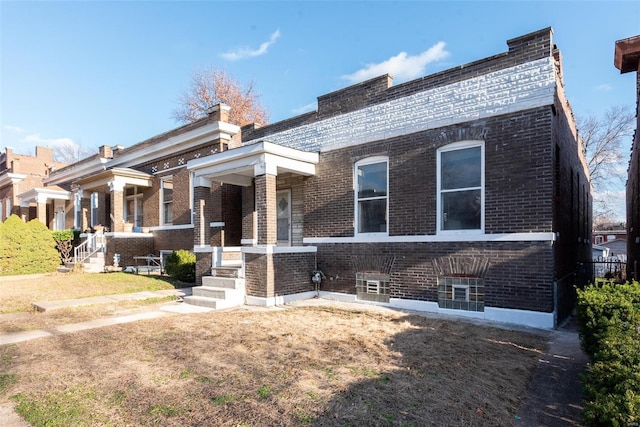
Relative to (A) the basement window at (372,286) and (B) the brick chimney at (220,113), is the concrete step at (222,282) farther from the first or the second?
(B) the brick chimney at (220,113)

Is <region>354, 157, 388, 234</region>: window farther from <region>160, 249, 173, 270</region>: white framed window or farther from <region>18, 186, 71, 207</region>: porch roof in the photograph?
<region>18, 186, 71, 207</region>: porch roof

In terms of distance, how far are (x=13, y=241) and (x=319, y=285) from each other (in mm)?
15046

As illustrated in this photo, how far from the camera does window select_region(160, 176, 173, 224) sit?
16266 mm

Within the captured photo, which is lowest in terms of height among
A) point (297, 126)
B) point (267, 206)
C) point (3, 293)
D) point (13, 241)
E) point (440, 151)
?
point (3, 293)

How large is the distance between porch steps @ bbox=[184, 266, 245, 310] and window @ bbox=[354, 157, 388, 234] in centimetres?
334

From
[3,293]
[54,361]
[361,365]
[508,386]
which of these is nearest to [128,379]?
[54,361]

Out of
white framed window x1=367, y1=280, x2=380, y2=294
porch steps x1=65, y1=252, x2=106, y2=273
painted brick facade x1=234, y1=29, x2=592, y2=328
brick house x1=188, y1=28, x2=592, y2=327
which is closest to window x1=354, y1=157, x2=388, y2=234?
brick house x1=188, y1=28, x2=592, y2=327

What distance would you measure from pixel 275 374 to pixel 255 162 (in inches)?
243

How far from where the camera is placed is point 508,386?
3.99 meters

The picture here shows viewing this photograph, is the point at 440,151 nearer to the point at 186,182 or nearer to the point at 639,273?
the point at 639,273

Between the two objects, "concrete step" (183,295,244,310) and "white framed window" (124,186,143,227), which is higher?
"white framed window" (124,186,143,227)

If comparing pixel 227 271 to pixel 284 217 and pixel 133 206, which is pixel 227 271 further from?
pixel 133 206

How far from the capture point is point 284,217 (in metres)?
11.7

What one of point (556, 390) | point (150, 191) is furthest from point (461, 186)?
point (150, 191)
